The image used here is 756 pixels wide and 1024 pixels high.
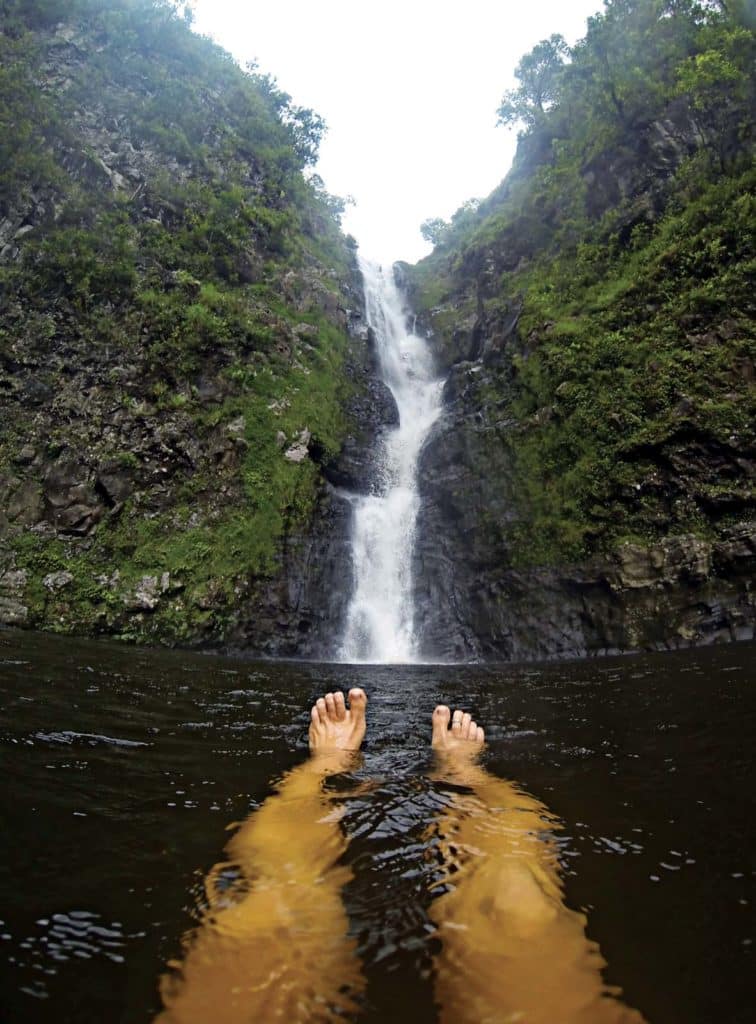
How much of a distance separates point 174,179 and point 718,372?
73.1 ft

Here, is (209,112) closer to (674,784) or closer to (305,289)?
(305,289)

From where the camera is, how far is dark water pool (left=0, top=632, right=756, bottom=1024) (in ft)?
4.82

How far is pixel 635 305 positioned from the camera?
1470 centimetres

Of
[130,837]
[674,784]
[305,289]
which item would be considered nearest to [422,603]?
[674,784]

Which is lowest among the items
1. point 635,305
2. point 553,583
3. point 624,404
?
point 553,583

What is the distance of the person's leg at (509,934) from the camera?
4.42ft

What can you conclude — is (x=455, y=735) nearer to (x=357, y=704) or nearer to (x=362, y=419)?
(x=357, y=704)

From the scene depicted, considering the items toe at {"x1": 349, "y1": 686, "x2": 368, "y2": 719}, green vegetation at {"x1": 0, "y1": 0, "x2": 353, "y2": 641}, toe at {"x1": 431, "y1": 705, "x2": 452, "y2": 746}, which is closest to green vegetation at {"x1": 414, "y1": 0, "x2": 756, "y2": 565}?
green vegetation at {"x1": 0, "y1": 0, "x2": 353, "y2": 641}

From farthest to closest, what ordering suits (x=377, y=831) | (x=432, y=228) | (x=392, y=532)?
(x=432, y=228)
(x=392, y=532)
(x=377, y=831)

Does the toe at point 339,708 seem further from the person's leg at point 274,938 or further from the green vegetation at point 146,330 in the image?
the green vegetation at point 146,330

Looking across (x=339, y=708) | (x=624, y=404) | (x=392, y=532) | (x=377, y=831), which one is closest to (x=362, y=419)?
(x=392, y=532)

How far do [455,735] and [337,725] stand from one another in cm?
94

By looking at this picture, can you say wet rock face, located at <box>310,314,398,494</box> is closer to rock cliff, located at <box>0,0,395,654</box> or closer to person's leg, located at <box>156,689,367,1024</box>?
rock cliff, located at <box>0,0,395,654</box>

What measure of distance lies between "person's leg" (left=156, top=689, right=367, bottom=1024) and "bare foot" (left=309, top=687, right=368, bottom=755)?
53.5 inches
